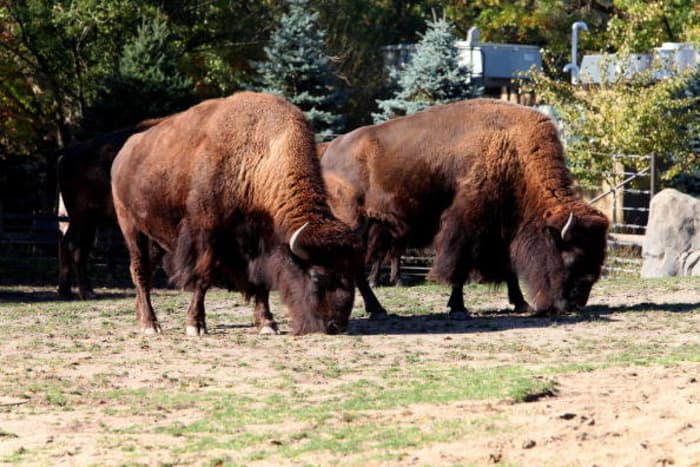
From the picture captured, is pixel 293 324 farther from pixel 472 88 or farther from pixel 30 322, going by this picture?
pixel 472 88

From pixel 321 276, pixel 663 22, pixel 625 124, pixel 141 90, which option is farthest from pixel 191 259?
pixel 663 22

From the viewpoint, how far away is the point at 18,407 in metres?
9.46

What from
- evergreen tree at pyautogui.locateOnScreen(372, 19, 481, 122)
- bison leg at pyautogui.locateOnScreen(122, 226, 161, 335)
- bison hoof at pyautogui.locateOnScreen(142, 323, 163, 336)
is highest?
evergreen tree at pyautogui.locateOnScreen(372, 19, 481, 122)

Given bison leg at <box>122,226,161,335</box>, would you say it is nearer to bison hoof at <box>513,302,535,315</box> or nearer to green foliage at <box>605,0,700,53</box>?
bison hoof at <box>513,302,535,315</box>

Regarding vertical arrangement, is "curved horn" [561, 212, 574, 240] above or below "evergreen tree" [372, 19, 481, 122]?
below

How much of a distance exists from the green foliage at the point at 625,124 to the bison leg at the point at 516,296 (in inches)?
415

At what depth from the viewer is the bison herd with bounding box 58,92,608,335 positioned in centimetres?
1291

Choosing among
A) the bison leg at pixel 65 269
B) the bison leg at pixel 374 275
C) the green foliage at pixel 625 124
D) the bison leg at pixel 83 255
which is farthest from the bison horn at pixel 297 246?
the green foliage at pixel 625 124

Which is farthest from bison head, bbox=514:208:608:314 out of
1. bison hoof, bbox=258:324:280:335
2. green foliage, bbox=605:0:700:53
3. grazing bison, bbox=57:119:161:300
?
green foliage, bbox=605:0:700:53

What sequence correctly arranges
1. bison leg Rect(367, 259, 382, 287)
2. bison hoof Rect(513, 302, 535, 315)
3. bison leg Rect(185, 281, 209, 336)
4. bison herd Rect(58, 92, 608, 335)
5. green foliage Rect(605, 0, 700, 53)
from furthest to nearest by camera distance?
green foliage Rect(605, 0, 700, 53)
bison leg Rect(367, 259, 382, 287)
bison hoof Rect(513, 302, 535, 315)
bison leg Rect(185, 281, 209, 336)
bison herd Rect(58, 92, 608, 335)

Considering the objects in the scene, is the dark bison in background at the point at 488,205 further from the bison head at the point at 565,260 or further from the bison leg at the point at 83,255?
the bison leg at the point at 83,255

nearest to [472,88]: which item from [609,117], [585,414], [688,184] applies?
[609,117]

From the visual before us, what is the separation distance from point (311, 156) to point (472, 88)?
52.8ft

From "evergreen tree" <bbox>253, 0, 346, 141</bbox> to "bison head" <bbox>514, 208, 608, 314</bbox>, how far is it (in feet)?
44.0
